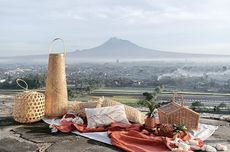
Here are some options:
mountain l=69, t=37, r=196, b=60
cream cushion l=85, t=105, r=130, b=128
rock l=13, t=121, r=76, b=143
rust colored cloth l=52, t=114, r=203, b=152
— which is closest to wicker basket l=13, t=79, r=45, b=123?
rock l=13, t=121, r=76, b=143

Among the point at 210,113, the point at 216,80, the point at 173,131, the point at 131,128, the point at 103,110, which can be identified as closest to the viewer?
the point at 173,131

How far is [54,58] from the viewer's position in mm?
5461

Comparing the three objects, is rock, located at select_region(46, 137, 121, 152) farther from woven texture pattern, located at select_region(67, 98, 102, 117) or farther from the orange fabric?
woven texture pattern, located at select_region(67, 98, 102, 117)

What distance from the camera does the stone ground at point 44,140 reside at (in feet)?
12.6

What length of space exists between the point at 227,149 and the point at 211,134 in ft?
2.09

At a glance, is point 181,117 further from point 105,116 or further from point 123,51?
point 123,51

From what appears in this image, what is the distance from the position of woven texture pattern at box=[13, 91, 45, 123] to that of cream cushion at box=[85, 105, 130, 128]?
78 cm

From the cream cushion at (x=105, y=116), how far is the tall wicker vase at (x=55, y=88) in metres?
0.66

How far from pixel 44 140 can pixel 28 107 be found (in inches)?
42.5

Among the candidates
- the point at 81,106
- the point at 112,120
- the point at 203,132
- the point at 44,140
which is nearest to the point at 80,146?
the point at 44,140

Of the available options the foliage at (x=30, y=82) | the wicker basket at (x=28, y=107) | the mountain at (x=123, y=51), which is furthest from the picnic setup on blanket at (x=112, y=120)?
the mountain at (x=123, y=51)

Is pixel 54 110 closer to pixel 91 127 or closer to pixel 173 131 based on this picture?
pixel 91 127

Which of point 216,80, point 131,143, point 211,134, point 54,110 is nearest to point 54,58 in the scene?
point 54,110

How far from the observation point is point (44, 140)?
163 inches
